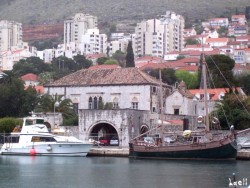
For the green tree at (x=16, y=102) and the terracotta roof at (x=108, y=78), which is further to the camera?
the green tree at (x=16, y=102)

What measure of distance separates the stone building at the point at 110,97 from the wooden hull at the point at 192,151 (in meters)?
5.48

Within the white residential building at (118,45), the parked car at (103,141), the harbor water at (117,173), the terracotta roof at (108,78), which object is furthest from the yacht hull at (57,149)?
the white residential building at (118,45)

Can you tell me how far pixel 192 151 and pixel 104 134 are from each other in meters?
12.1

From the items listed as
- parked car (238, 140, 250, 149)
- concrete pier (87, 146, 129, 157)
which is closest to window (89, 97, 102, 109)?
concrete pier (87, 146, 129, 157)

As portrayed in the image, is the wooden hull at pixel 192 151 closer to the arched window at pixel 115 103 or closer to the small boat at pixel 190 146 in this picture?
the small boat at pixel 190 146

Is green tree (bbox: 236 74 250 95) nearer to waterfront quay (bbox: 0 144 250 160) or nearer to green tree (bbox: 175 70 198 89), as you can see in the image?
green tree (bbox: 175 70 198 89)

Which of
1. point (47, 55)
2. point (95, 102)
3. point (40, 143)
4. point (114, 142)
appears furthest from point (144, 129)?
point (47, 55)

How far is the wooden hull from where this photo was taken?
54312 millimetres

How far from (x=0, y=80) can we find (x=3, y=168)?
36939 mm

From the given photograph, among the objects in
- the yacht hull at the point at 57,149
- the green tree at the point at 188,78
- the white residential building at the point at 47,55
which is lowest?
the yacht hull at the point at 57,149

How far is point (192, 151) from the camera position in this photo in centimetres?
5503

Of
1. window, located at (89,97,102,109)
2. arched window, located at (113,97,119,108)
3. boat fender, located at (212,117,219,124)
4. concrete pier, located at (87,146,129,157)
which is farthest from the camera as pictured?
window, located at (89,97,102,109)

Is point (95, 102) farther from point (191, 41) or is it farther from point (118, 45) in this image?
point (118, 45)

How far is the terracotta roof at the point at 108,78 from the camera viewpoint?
7056cm
